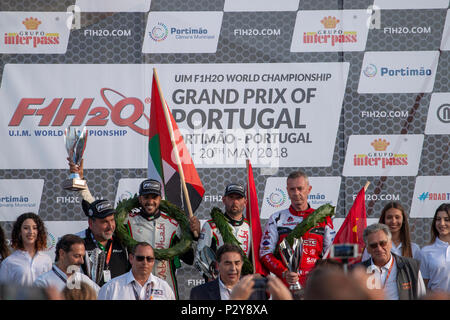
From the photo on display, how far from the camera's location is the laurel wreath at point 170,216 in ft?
17.0

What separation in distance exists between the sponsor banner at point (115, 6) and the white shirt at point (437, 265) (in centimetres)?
338

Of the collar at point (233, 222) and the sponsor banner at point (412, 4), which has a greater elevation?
the sponsor banner at point (412, 4)

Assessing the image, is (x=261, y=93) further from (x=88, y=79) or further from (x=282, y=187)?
(x=88, y=79)

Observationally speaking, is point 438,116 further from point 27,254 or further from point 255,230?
point 27,254

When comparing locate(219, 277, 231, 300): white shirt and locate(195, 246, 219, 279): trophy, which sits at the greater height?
locate(195, 246, 219, 279): trophy

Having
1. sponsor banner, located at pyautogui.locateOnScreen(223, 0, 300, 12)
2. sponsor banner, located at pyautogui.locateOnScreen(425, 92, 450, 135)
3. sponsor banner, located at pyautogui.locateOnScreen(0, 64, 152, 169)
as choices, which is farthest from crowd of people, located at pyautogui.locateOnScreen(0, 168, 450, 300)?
sponsor banner, located at pyautogui.locateOnScreen(223, 0, 300, 12)

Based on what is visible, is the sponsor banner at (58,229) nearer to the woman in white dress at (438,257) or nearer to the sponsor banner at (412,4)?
the woman in white dress at (438,257)

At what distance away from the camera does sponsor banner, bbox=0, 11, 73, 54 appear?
6.68 metres

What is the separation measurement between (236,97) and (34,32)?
6.57 feet

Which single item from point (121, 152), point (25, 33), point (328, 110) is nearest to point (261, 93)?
point (328, 110)

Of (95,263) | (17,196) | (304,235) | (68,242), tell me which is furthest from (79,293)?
(17,196)

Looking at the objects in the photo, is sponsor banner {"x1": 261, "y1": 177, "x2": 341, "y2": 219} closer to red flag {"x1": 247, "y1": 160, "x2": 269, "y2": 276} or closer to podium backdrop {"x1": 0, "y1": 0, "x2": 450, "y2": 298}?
podium backdrop {"x1": 0, "y1": 0, "x2": 450, "y2": 298}

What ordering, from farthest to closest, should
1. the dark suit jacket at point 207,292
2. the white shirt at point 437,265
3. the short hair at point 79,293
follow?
the white shirt at point 437,265 → the dark suit jacket at point 207,292 → the short hair at point 79,293

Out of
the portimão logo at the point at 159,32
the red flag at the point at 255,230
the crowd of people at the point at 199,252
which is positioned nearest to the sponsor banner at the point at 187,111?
the portimão logo at the point at 159,32
